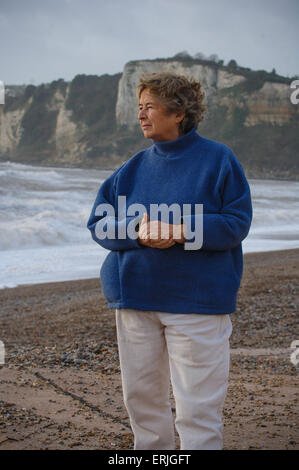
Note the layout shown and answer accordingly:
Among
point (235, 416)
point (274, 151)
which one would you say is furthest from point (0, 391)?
point (274, 151)

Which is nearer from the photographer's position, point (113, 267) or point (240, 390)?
point (113, 267)

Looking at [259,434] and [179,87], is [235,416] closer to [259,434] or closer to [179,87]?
[259,434]

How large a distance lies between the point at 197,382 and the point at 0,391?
6.61 feet

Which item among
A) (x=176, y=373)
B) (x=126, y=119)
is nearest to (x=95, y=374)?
(x=176, y=373)

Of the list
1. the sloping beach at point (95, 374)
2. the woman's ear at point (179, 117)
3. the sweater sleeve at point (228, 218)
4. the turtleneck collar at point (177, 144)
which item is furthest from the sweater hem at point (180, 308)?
the sloping beach at point (95, 374)

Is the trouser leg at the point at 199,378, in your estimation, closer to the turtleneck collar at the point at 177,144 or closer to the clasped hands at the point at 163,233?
the clasped hands at the point at 163,233

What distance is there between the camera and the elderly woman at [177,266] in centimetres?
206

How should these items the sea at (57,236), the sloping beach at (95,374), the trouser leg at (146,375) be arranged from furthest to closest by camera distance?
the sea at (57,236)
the sloping beach at (95,374)
the trouser leg at (146,375)

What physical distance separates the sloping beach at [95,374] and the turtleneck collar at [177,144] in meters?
1.42

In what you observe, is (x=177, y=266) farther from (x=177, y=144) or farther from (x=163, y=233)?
(x=177, y=144)

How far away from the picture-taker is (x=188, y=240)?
208 cm

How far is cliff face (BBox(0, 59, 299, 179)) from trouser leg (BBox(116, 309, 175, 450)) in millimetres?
62125

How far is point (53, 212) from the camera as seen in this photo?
1759 centimetres

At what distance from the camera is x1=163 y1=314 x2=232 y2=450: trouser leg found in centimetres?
204
